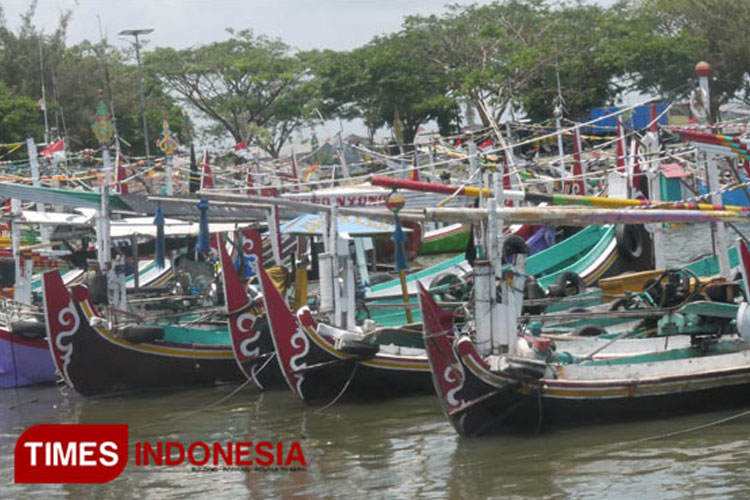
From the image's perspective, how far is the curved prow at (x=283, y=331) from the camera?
16594 millimetres

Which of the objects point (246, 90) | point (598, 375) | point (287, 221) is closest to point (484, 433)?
point (598, 375)

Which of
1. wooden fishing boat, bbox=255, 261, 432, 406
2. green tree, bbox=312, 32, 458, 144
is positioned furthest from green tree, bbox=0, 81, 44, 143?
wooden fishing boat, bbox=255, 261, 432, 406

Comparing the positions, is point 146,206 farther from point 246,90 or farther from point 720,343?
point 246,90

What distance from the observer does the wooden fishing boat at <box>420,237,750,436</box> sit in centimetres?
1383

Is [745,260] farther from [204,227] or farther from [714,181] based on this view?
[204,227]

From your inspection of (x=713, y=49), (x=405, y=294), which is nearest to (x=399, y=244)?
(x=405, y=294)

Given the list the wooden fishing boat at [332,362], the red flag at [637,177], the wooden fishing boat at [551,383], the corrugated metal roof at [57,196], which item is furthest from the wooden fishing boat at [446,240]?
the wooden fishing boat at [551,383]

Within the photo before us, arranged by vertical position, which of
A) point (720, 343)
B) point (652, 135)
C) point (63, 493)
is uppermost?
point (652, 135)

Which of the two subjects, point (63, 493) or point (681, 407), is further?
point (681, 407)

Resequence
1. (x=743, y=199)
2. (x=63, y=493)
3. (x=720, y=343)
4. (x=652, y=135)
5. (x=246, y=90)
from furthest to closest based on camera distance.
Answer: (x=246, y=90) → (x=743, y=199) → (x=652, y=135) → (x=720, y=343) → (x=63, y=493)

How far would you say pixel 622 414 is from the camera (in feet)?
47.4

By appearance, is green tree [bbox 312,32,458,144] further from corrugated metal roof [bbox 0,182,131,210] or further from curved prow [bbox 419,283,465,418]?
curved prow [bbox 419,283,465,418]

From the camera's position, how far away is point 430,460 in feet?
45.3

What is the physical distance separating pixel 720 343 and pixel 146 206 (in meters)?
8.84
